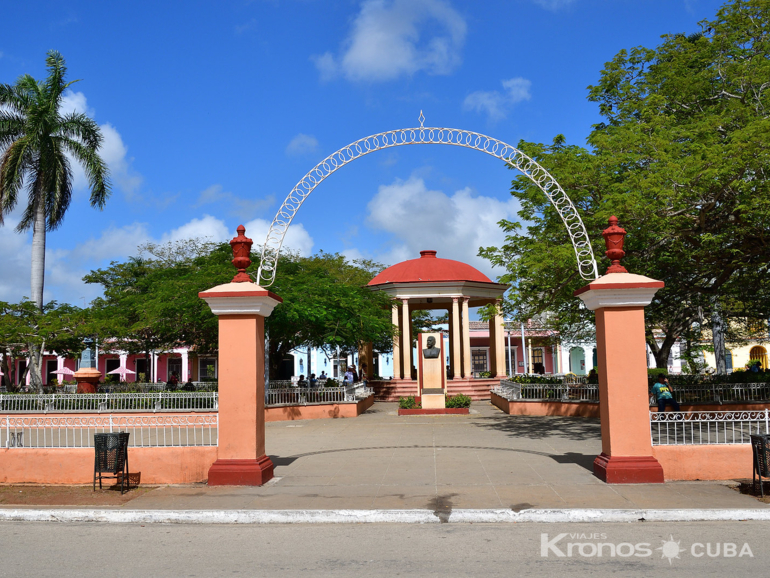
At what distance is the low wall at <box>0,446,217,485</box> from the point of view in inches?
373

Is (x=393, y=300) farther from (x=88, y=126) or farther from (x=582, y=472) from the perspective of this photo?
(x=582, y=472)

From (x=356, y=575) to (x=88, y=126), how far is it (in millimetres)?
28359

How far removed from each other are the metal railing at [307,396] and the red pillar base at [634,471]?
13396mm

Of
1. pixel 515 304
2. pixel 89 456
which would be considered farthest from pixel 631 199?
pixel 89 456

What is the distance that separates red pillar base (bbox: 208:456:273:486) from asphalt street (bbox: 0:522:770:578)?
171cm

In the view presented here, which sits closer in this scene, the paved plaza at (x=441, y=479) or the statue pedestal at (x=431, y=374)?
the paved plaza at (x=441, y=479)

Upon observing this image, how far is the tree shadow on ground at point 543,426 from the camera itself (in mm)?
14711

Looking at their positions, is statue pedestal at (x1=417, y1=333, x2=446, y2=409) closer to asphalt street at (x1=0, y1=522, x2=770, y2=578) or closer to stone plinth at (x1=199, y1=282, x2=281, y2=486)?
stone plinth at (x1=199, y1=282, x2=281, y2=486)

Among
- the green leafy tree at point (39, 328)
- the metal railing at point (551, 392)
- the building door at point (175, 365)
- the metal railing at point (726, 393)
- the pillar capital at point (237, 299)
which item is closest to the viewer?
the pillar capital at point (237, 299)

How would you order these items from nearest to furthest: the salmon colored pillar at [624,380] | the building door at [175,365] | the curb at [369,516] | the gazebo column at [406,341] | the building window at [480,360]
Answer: the curb at [369,516]
the salmon colored pillar at [624,380]
the gazebo column at [406,341]
the building door at [175,365]
the building window at [480,360]

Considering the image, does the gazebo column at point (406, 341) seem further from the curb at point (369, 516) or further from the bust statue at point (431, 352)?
the curb at point (369, 516)

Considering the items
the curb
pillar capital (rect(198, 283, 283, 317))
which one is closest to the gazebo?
pillar capital (rect(198, 283, 283, 317))

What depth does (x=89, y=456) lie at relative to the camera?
955cm

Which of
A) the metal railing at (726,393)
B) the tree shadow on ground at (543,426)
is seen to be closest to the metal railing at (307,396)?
the tree shadow on ground at (543,426)
